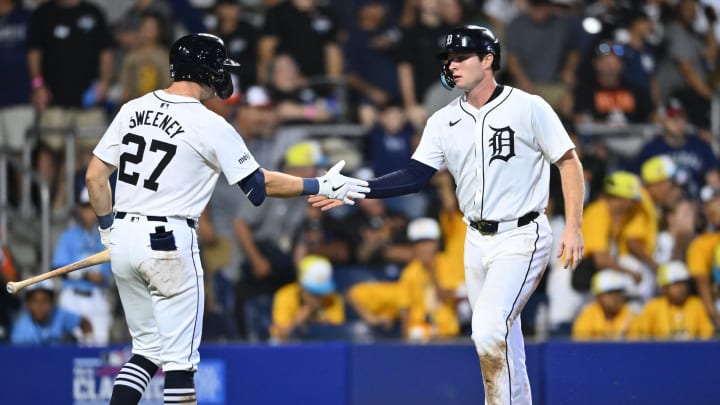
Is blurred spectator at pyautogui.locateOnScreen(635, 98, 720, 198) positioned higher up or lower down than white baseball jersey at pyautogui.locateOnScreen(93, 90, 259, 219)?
higher up

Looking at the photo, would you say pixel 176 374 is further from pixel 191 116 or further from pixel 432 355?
Result: pixel 432 355

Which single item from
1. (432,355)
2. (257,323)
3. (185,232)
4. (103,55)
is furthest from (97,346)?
(103,55)

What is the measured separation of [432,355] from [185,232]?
10.0 feet

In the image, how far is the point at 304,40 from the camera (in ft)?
42.9

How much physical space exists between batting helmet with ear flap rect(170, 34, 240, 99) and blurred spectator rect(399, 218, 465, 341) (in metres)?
4.13

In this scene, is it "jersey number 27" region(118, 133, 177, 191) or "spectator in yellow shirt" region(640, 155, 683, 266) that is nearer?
"jersey number 27" region(118, 133, 177, 191)

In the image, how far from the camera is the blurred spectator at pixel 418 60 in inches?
506

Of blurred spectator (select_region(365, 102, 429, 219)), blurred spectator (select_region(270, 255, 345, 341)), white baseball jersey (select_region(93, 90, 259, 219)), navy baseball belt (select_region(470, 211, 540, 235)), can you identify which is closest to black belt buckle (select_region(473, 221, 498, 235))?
navy baseball belt (select_region(470, 211, 540, 235))

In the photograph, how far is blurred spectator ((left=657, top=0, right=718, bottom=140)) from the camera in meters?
13.1

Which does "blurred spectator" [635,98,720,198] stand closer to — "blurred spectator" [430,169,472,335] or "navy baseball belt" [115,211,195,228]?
"blurred spectator" [430,169,472,335]

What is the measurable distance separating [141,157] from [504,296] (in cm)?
218

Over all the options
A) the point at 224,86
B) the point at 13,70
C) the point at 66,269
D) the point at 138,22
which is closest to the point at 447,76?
the point at 224,86

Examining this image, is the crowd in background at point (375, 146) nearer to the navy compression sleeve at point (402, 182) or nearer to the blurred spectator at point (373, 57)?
the blurred spectator at point (373, 57)

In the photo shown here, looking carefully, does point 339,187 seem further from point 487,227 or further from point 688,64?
point 688,64
